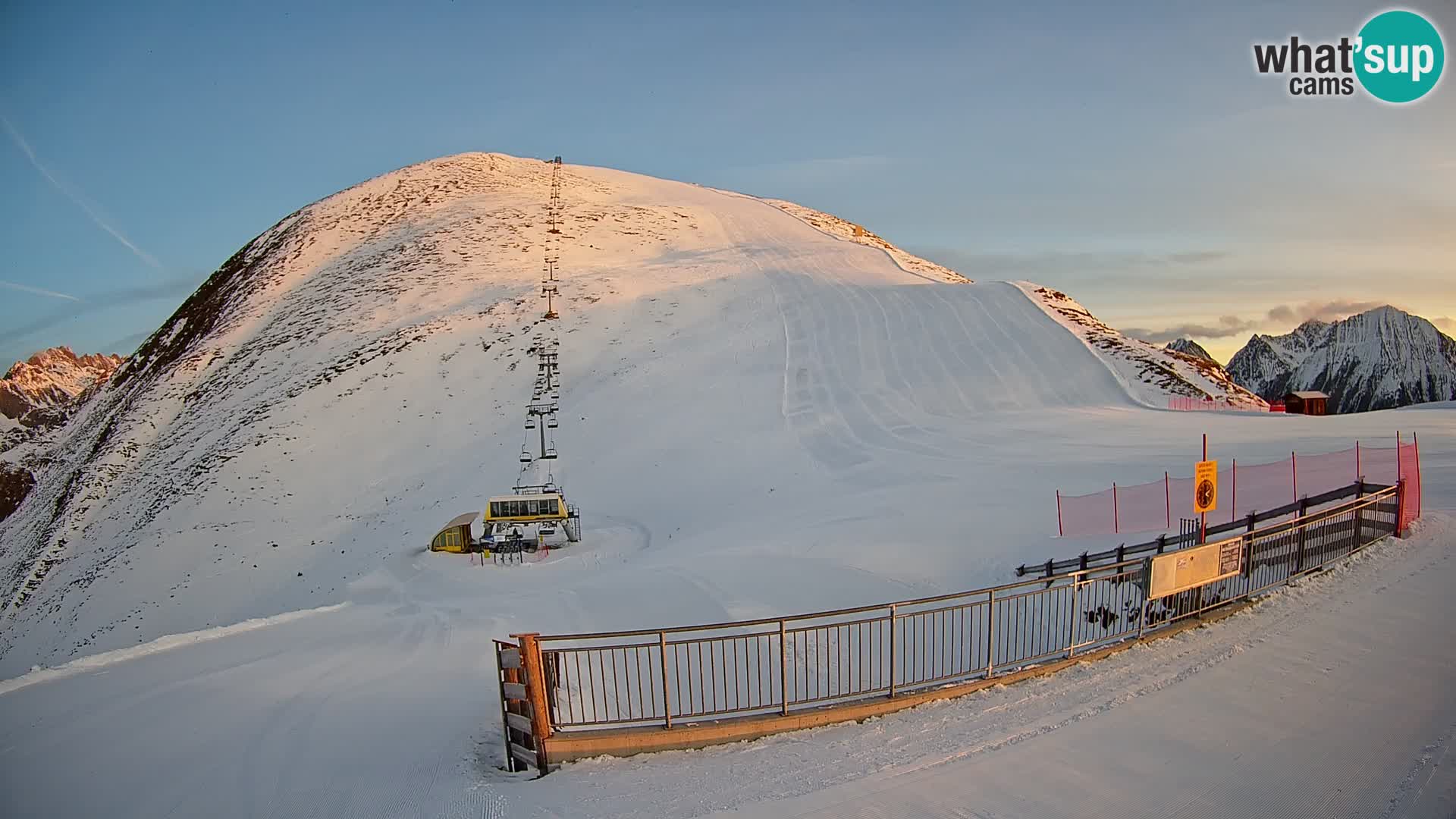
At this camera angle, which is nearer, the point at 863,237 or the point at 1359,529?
the point at 1359,529

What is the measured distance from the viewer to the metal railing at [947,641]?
9.88m

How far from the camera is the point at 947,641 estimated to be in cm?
1376

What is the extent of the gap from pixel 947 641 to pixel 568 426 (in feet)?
83.8

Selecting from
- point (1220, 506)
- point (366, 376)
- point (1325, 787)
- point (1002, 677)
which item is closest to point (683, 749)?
point (1002, 677)

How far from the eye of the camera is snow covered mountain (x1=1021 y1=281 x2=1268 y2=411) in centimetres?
3591

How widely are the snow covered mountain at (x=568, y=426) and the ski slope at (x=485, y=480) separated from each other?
0.61ft

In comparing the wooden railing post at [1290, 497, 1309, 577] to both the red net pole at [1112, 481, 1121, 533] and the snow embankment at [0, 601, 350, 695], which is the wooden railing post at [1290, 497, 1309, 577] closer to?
the red net pole at [1112, 481, 1121, 533]

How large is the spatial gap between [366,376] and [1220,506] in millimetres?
37748

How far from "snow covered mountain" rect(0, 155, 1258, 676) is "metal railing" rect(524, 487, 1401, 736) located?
95.1 inches

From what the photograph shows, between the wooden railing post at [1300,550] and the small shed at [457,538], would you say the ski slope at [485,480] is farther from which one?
the wooden railing post at [1300,550]

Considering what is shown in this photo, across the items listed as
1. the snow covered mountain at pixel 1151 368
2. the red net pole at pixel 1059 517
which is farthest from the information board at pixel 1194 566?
the snow covered mountain at pixel 1151 368

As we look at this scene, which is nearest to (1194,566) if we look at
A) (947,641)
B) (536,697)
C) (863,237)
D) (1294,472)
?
(947,641)

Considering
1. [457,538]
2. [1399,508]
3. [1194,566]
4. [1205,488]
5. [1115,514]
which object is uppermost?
[1205,488]

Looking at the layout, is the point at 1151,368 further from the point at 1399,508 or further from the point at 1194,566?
the point at 1194,566
